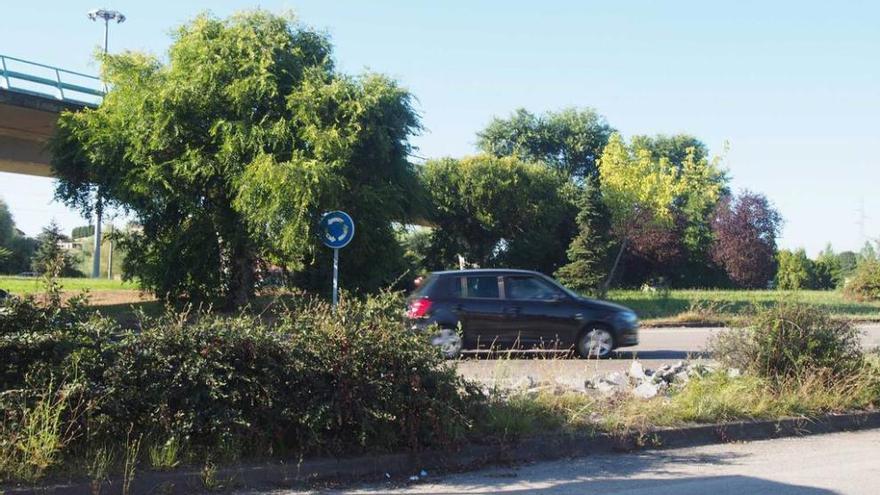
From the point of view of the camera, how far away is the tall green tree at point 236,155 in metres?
20.9

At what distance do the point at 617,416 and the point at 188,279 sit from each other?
1761cm

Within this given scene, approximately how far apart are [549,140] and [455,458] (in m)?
58.4

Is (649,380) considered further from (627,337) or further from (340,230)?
(340,230)

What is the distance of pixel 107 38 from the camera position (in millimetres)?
42969

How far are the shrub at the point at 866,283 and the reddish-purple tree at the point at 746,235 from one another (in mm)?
11189

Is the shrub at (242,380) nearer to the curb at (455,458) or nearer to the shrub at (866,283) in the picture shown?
the curb at (455,458)

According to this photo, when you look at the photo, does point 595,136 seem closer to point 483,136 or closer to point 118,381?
point 483,136

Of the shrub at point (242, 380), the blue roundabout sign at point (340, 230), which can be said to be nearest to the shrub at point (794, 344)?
the shrub at point (242, 380)

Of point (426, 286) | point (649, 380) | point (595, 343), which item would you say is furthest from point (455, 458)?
point (595, 343)

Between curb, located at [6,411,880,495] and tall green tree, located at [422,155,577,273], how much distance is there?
32.7m

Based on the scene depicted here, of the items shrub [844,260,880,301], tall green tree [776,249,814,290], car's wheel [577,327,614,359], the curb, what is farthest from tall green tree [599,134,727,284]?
the curb

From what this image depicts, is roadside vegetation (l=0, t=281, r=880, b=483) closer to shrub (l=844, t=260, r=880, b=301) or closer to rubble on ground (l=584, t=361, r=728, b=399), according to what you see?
rubble on ground (l=584, t=361, r=728, b=399)

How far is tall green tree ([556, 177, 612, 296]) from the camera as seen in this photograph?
33844mm

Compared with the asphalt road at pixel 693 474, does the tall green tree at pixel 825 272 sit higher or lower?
higher
